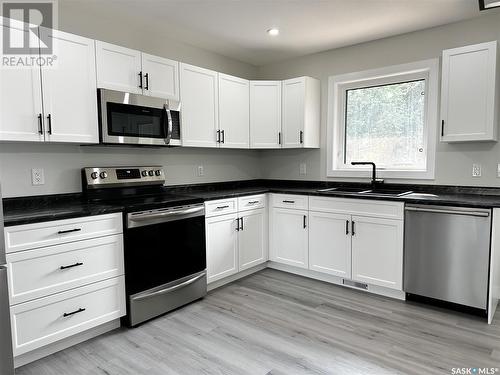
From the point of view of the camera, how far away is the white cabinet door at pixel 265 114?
157 inches

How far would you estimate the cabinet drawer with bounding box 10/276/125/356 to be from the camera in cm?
202

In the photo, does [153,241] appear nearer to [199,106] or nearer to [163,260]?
[163,260]

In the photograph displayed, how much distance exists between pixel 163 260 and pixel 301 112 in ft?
7.38

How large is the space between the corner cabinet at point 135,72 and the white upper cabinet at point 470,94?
2430 mm

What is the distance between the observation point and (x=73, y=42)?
2.46m

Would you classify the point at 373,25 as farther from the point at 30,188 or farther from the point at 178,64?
the point at 30,188

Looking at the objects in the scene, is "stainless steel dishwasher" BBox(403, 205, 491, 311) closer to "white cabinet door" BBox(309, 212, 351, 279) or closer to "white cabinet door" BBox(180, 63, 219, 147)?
"white cabinet door" BBox(309, 212, 351, 279)

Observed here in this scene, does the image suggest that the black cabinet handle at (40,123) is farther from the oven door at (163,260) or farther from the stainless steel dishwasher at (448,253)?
the stainless steel dishwasher at (448,253)

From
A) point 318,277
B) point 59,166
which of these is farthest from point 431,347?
point 59,166

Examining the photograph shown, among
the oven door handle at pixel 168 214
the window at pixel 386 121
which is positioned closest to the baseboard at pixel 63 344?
the oven door handle at pixel 168 214

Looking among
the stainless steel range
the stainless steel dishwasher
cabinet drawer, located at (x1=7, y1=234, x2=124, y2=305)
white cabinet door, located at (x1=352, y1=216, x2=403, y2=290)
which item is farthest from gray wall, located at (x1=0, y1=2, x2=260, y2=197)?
the stainless steel dishwasher

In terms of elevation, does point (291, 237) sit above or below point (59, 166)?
below

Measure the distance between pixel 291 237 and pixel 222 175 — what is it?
1.16 meters

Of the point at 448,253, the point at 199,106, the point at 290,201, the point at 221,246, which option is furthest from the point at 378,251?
the point at 199,106
